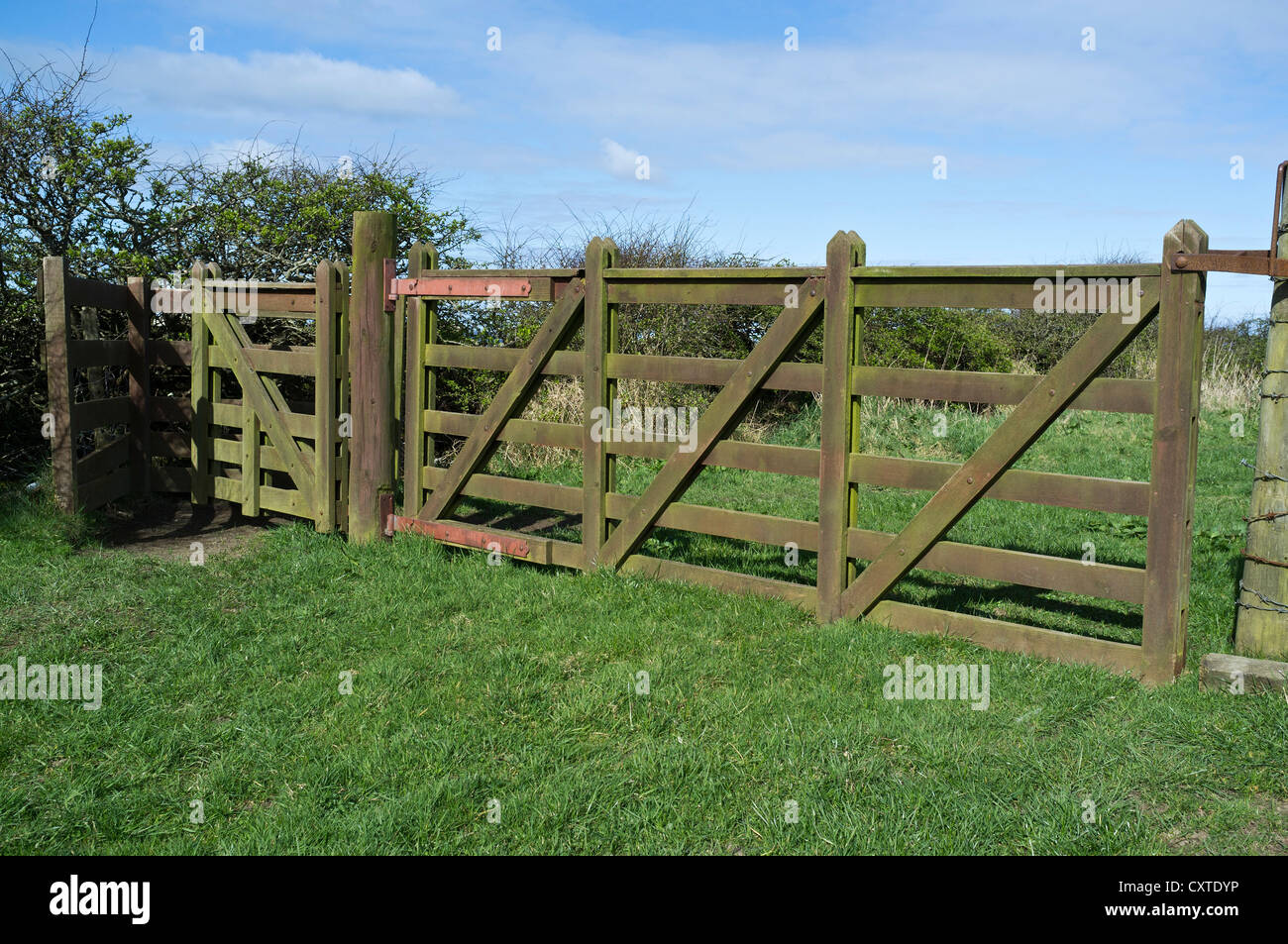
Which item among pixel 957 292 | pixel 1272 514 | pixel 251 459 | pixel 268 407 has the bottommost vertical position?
pixel 251 459

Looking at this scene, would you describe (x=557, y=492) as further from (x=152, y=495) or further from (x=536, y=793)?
(x=152, y=495)

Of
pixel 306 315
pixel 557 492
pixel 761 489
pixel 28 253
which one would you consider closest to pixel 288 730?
pixel 557 492

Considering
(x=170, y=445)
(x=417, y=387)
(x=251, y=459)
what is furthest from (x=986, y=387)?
(x=170, y=445)

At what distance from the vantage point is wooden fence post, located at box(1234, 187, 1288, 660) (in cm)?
532

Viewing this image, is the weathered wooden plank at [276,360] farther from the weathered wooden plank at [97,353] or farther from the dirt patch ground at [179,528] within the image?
the dirt patch ground at [179,528]

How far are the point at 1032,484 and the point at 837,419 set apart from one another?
1.17 meters

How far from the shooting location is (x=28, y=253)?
1145cm

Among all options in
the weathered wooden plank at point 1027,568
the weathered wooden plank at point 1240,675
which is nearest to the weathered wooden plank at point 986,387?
the weathered wooden plank at point 1027,568

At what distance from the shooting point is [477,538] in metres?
7.78

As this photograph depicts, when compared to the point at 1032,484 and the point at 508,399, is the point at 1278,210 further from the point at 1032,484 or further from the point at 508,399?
the point at 508,399

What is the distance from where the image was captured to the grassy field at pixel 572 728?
154 inches
